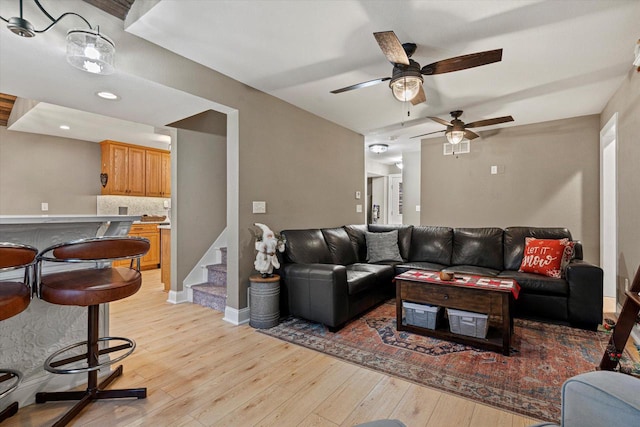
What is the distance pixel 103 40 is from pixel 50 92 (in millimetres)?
1157

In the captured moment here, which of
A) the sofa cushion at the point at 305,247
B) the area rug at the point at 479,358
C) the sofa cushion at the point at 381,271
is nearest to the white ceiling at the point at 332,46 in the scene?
the sofa cushion at the point at 305,247

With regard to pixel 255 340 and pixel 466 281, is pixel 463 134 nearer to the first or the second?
pixel 466 281

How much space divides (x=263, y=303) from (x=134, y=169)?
4.62 metres

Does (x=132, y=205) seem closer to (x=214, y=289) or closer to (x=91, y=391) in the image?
(x=214, y=289)

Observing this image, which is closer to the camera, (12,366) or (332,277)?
(12,366)

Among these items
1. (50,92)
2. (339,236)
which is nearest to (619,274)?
(339,236)

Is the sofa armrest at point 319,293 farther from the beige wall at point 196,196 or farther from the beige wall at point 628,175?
the beige wall at point 628,175

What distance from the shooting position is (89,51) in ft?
5.81

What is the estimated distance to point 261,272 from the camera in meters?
3.11

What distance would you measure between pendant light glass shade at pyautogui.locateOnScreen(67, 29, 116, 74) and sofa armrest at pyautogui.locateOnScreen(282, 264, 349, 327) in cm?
223

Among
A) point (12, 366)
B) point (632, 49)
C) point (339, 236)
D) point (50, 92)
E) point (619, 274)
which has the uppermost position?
point (632, 49)

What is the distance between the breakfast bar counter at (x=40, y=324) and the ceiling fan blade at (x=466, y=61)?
2.48 meters

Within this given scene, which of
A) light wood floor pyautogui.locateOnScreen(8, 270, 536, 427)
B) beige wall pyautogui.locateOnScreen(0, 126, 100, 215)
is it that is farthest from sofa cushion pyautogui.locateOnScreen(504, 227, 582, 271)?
beige wall pyautogui.locateOnScreen(0, 126, 100, 215)

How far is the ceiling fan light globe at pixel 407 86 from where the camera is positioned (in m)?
2.34
